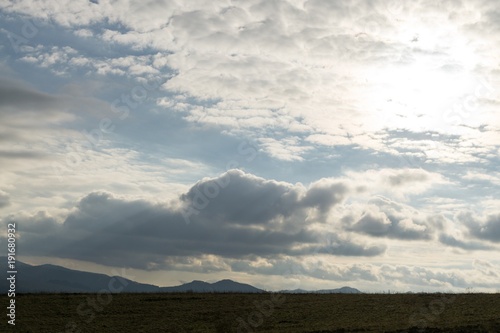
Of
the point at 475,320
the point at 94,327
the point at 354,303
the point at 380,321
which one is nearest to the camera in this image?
the point at 475,320

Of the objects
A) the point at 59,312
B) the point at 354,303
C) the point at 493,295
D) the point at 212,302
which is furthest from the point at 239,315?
the point at 493,295

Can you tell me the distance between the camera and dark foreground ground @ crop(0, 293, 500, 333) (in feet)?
175

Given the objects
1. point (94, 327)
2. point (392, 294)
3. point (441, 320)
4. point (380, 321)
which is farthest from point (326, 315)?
point (94, 327)

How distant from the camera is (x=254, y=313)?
64812 millimetres

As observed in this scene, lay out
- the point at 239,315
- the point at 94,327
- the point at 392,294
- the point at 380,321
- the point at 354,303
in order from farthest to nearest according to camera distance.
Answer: the point at 392,294 < the point at 354,303 < the point at 239,315 < the point at 94,327 < the point at 380,321

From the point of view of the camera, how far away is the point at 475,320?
50969mm

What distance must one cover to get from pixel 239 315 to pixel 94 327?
651 inches

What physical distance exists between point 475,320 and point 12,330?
154 feet

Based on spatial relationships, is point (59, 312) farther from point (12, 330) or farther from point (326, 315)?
point (326, 315)

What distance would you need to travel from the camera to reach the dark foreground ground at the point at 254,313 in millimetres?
53375

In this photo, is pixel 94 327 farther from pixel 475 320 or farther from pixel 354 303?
pixel 475 320

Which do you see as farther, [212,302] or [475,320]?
[212,302]

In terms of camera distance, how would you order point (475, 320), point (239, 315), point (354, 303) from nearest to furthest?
point (475, 320) < point (239, 315) < point (354, 303)

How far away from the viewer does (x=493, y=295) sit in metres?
72.9
